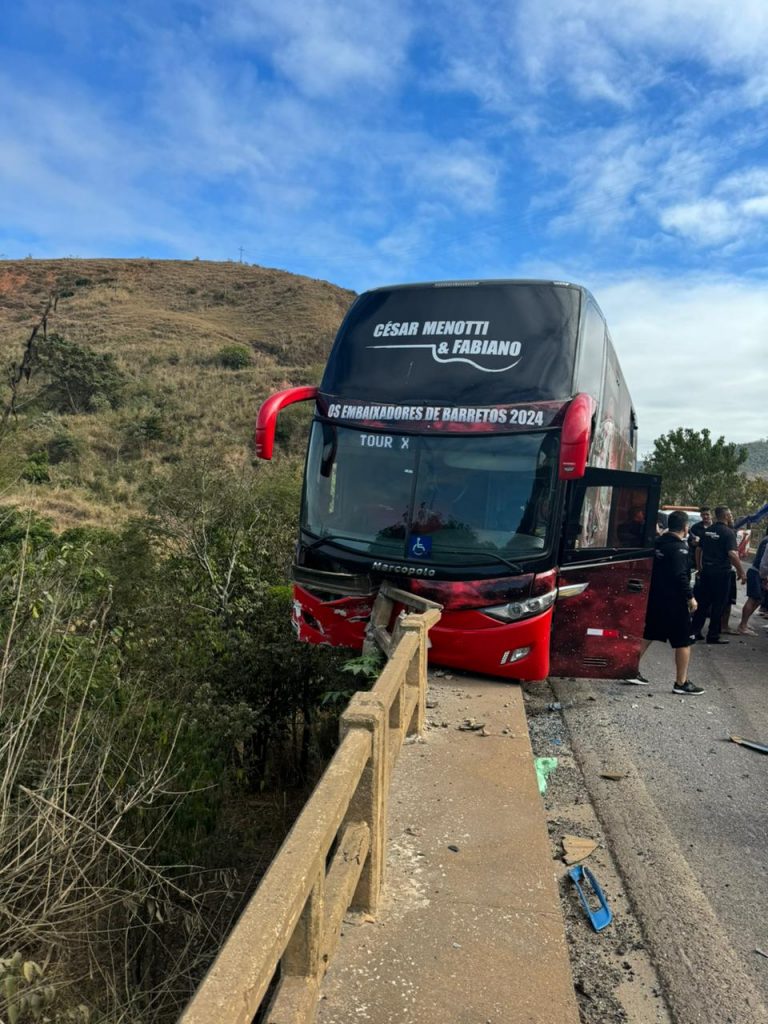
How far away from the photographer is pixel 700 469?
3684 centimetres

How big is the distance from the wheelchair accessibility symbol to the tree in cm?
3389

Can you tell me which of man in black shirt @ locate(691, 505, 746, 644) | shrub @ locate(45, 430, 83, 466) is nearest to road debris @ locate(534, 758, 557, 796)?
man in black shirt @ locate(691, 505, 746, 644)

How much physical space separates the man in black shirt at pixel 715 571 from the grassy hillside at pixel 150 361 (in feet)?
27.5

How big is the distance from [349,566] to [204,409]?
33.1 metres

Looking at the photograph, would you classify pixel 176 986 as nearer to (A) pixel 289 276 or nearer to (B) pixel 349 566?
(B) pixel 349 566

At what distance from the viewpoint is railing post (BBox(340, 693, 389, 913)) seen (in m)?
2.75

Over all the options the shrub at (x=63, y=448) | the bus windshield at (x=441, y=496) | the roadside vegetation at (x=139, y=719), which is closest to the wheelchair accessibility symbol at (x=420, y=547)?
the bus windshield at (x=441, y=496)

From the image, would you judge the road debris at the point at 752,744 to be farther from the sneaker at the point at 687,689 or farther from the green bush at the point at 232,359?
the green bush at the point at 232,359

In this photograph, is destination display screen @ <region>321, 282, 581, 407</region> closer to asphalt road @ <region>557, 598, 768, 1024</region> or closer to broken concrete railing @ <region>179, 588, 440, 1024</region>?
asphalt road @ <region>557, 598, 768, 1024</region>

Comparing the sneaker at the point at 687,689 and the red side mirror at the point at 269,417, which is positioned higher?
the red side mirror at the point at 269,417

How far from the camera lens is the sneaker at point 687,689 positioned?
25.6 feet

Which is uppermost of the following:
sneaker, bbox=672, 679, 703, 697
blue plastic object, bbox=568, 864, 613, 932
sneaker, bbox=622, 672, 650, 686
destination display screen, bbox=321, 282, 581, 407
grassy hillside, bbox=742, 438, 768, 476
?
grassy hillside, bbox=742, 438, 768, 476

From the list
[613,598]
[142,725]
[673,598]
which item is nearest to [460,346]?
[613,598]

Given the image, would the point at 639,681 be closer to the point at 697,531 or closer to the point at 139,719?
the point at 697,531
